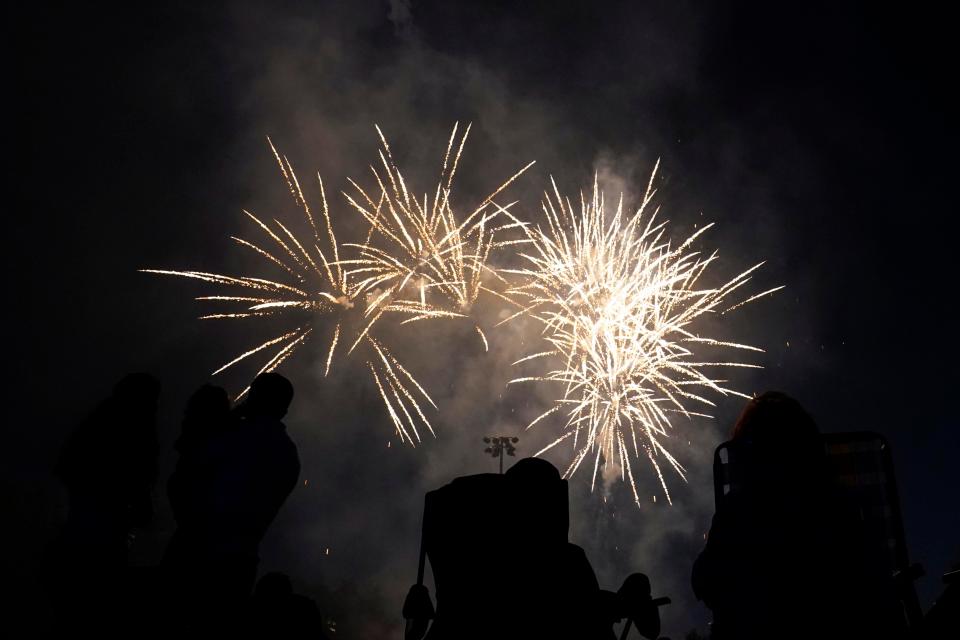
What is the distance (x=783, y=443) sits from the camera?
404 cm

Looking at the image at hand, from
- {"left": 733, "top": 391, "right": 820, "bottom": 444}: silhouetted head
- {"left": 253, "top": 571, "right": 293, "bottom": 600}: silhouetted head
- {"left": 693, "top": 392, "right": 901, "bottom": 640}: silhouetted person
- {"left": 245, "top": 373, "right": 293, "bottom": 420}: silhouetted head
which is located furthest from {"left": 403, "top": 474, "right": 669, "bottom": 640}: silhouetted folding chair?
{"left": 245, "top": 373, "right": 293, "bottom": 420}: silhouetted head

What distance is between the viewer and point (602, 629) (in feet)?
13.3

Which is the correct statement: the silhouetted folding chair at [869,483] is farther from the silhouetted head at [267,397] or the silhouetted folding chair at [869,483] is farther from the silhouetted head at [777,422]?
the silhouetted head at [267,397]

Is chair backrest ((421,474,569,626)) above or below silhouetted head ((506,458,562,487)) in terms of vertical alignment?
below

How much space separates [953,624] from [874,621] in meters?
1.42

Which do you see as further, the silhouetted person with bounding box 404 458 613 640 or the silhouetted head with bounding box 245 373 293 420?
the silhouetted head with bounding box 245 373 293 420

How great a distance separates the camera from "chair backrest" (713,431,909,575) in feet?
15.3

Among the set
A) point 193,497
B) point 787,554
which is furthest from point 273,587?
point 787,554

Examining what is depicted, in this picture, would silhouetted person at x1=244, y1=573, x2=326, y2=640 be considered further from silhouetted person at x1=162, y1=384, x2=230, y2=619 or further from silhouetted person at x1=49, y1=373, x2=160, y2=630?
silhouetted person at x1=49, y1=373, x2=160, y2=630

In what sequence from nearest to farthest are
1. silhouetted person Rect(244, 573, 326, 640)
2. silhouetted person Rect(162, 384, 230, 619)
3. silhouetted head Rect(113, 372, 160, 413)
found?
1. silhouetted person Rect(244, 573, 326, 640)
2. silhouetted person Rect(162, 384, 230, 619)
3. silhouetted head Rect(113, 372, 160, 413)

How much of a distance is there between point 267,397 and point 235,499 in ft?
2.55

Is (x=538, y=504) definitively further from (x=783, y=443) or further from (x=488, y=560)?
(x=783, y=443)

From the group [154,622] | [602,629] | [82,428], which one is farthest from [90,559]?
[602,629]

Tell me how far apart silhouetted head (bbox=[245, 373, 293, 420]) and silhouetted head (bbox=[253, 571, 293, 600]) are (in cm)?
113
